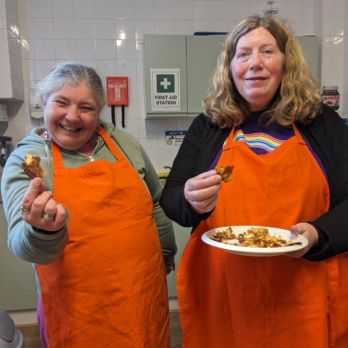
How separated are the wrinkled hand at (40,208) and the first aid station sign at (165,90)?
1888 mm

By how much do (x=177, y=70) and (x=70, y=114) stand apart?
1.67 metres

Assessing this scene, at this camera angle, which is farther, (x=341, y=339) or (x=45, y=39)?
(x=45, y=39)

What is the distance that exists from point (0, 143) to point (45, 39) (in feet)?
2.84

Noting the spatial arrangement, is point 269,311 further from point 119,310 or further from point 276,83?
point 276,83

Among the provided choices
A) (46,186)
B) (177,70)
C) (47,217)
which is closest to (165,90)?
(177,70)

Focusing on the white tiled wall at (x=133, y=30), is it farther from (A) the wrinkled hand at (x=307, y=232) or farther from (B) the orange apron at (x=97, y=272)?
(A) the wrinkled hand at (x=307, y=232)

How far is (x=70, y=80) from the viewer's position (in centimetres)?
95

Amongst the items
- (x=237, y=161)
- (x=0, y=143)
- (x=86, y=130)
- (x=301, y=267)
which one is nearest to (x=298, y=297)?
(x=301, y=267)

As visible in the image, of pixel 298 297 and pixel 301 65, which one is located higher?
pixel 301 65

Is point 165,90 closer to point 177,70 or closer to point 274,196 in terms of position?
point 177,70

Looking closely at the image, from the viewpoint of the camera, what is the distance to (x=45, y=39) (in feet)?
8.57

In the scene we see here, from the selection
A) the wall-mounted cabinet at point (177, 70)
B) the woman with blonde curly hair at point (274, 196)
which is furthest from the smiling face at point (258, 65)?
the wall-mounted cabinet at point (177, 70)

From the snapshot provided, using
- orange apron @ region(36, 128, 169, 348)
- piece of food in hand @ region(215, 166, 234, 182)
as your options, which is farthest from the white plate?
orange apron @ region(36, 128, 169, 348)

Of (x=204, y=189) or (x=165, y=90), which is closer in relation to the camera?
(x=204, y=189)
